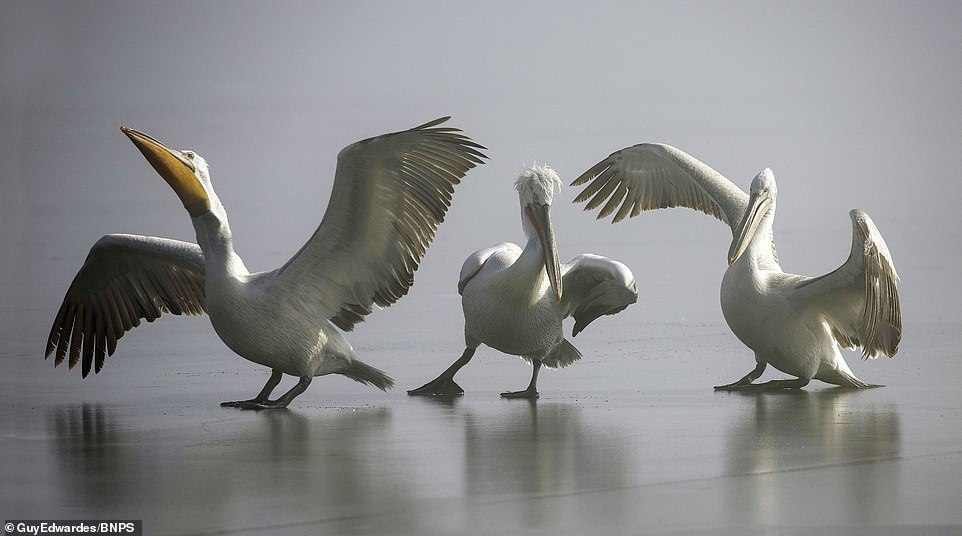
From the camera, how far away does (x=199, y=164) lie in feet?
20.2

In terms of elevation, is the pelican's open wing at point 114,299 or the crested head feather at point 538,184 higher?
the crested head feather at point 538,184

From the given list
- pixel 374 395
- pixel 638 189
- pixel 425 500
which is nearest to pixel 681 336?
pixel 638 189

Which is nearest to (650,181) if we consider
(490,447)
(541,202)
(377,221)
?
(541,202)

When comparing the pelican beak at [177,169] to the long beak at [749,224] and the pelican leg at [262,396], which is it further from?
the long beak at [749,224]

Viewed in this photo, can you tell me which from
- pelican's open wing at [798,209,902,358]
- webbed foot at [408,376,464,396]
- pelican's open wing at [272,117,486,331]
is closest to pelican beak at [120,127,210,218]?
pelican's open wing at [272,117,486,331]

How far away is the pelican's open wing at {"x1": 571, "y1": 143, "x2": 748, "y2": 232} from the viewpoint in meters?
7.64

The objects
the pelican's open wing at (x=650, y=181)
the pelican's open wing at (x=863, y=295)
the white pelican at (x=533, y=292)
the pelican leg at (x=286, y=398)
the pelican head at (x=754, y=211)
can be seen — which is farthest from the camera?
the pelican's open wing at (x=650, y=181)

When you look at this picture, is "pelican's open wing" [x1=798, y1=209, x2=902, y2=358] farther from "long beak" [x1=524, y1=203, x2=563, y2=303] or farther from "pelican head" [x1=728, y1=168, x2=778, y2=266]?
"long beak" [x1=524, y1=203, x2=563, y2=303]

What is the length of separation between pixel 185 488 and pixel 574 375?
134 inches

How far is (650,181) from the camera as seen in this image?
8180 millimetres

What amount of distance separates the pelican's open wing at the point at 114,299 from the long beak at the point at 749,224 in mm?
2757

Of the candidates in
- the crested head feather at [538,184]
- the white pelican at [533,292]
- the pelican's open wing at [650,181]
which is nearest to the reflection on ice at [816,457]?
the white pelican at [533,292]

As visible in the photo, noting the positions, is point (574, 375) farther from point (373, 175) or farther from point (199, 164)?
point (199, 164)

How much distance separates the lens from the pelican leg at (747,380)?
6738 millimetres
